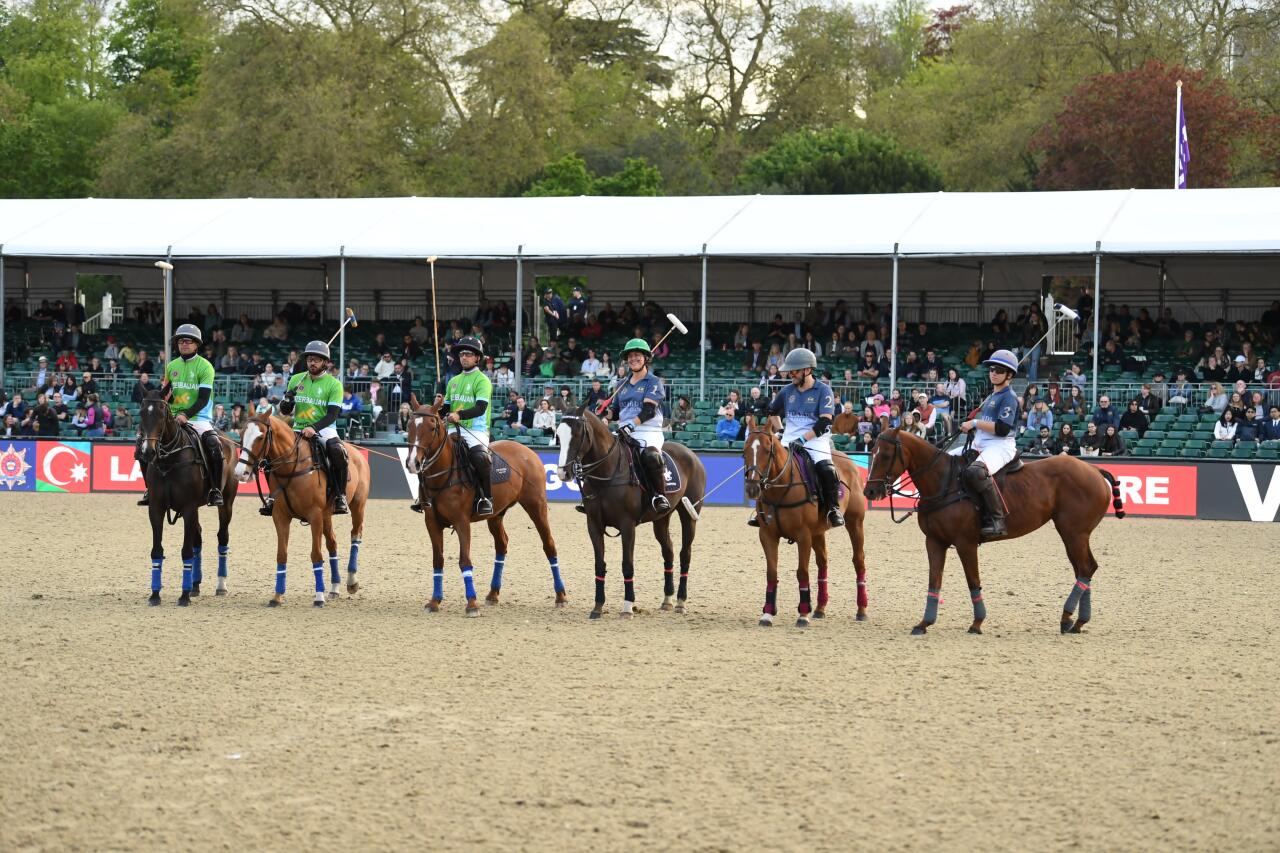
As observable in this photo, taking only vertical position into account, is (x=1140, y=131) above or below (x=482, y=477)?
above

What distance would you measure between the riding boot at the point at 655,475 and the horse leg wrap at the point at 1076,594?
11.7 ft

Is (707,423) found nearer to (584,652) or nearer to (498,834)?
(584,652)

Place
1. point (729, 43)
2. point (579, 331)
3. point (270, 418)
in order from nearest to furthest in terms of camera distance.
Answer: point (270, 418)
point (579, 331)
point (729, 43)

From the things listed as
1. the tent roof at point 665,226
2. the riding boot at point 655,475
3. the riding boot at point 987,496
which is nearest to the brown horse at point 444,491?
the riding boot at point 655,475

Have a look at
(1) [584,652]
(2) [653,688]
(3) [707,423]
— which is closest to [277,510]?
(1) [584,652]

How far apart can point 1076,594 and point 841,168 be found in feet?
135

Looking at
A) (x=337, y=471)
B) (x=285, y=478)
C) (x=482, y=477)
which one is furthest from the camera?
(x=337, y=471)

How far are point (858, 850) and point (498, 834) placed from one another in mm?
1605

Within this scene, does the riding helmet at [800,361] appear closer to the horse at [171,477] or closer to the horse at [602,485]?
the horse at [602,485]

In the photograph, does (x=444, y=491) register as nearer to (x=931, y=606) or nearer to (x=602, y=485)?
(x=602, y=485)

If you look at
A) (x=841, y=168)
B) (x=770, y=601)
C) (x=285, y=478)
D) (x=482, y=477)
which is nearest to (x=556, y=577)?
(x=482, y=477)

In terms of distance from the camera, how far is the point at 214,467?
1453 cm

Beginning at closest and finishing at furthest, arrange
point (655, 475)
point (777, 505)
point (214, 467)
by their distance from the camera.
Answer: point (777, 505) → point (655, 475) → point (214, 467)

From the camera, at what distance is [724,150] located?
59.2 meters
